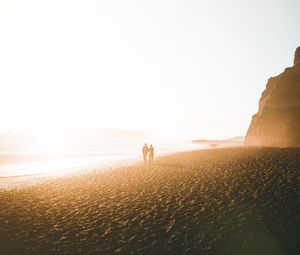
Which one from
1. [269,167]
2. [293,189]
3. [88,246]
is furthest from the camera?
[269,167]

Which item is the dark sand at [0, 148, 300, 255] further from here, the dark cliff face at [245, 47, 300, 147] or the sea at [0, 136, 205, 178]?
the dark cliff face at [245, 47, 300, 147]

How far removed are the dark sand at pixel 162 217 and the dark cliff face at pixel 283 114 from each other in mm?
29033

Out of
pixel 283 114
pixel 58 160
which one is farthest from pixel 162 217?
pixel 283 114

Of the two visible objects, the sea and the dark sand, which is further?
the sea

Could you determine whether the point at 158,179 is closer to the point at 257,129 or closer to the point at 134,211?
the point at 134,211

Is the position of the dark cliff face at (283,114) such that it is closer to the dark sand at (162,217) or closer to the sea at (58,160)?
the sea at (58,160)

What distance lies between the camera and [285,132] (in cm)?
4653

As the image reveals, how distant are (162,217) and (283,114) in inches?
1754

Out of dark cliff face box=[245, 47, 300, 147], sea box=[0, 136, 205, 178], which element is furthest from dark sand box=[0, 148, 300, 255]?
dark cliff face box=[245, 47, 300, 147]

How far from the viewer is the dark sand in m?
9.53

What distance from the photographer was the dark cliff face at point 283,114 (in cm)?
4538

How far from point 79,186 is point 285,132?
130 ft

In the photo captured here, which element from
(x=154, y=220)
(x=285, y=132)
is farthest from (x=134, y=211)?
(x=285, y=132)

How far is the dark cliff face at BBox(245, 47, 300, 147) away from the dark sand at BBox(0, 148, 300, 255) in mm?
29033
